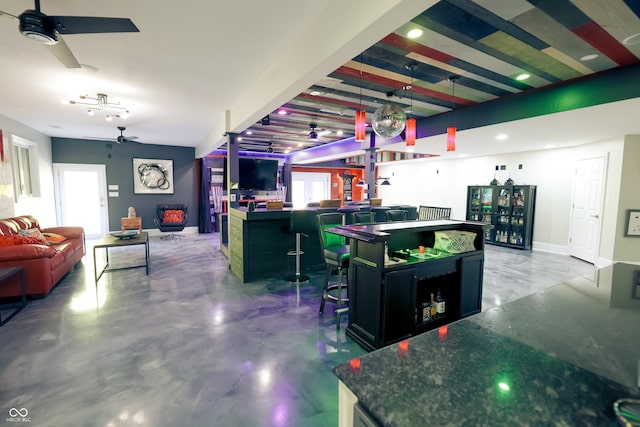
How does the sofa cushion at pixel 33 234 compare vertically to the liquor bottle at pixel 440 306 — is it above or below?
above

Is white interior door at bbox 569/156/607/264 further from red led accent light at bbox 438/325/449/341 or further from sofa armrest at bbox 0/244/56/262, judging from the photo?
sofa armrest at bbox 0/244/56/262

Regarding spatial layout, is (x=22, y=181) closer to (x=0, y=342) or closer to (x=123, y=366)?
(x=0, y=342)

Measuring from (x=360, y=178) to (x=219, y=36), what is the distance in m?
10.9

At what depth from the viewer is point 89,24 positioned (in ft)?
6.26

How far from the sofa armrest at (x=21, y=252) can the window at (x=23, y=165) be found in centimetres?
269

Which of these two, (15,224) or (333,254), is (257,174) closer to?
(15,224)

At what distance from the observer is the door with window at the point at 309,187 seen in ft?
38.7

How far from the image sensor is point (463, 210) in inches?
328

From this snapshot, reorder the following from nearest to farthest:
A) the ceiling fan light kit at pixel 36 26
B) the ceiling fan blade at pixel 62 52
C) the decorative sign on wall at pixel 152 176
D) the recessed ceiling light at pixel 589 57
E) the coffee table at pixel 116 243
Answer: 1. the ceiling fan light kit at pixel 36 26
2. the ceiling fan blade at pixel 62 52
3. the recessed ceiling light at pixel 589 57
4. the coffee table at pixel 116 243
5. the decorative sign on wall at pixel 152 176

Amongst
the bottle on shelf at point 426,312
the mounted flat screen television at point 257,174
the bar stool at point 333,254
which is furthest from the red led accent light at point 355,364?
the mounted flat screen television at point 257,174

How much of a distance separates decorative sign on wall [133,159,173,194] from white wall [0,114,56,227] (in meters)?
1.80

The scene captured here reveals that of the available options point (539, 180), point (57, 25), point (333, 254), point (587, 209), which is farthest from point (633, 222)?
point (57, 25)

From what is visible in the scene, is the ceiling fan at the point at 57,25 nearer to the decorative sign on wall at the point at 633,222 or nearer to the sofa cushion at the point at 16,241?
the sofa cushion at the point at 16,241

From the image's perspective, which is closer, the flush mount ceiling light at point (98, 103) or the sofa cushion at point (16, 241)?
the sofa cushion at point (16, 241)
